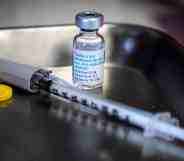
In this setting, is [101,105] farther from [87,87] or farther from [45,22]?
[45,22]

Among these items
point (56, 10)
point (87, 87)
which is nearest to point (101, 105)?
point (87, 87)

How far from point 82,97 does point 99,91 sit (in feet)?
0.24

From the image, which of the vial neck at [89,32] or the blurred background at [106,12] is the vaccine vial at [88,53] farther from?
the blurred background at [106,12]

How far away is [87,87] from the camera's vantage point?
2.31 feet

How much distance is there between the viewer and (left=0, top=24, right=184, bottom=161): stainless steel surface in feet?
1.77

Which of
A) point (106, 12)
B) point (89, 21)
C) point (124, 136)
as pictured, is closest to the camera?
point (124, 136)

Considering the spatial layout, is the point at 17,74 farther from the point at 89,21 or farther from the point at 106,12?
the point at 106,12

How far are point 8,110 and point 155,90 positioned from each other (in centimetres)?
24

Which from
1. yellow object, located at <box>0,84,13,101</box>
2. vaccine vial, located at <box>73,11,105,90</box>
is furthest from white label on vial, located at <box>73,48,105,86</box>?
yellow object, located at <box>0,84,13,101</box>

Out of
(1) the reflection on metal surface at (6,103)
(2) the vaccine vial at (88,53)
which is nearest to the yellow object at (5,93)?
(1) the reflection on metal surface at (6,103)

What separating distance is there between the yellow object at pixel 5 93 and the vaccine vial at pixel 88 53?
107 millimetres

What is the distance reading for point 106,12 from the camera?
2.86ft

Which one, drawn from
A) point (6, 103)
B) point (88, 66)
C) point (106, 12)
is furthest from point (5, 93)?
point (106, 12)

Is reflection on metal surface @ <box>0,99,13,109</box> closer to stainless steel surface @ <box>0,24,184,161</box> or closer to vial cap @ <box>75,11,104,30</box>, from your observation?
stainless steel surface @ <box>0,24,184,161</box>
